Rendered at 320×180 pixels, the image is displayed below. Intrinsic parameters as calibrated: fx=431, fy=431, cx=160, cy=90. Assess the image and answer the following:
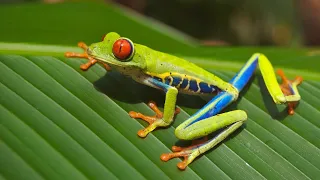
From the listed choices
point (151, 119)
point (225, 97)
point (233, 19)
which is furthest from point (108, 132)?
point (233, 19)

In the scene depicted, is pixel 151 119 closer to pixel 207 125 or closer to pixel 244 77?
pixel 207 125


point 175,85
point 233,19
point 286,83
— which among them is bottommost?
point 233,19

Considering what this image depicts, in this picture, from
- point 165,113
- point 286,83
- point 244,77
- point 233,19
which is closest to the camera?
point 165,113

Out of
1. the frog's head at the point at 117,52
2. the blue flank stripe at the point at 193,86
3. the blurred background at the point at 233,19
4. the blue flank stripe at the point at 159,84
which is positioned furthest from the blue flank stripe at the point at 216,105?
the blurred background at the point at 233,19

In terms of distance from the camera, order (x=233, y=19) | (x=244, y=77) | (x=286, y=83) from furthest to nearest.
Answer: (x=233, y=19), (x=286, y=83), (x=244, y=77)

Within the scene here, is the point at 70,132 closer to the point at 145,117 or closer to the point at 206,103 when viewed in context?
the point at 145,117

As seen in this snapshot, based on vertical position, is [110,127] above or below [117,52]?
below

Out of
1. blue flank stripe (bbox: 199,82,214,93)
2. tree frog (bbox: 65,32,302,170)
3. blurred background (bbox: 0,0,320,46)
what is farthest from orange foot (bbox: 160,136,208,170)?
blurred background (bbox: 0,0,320,46)
